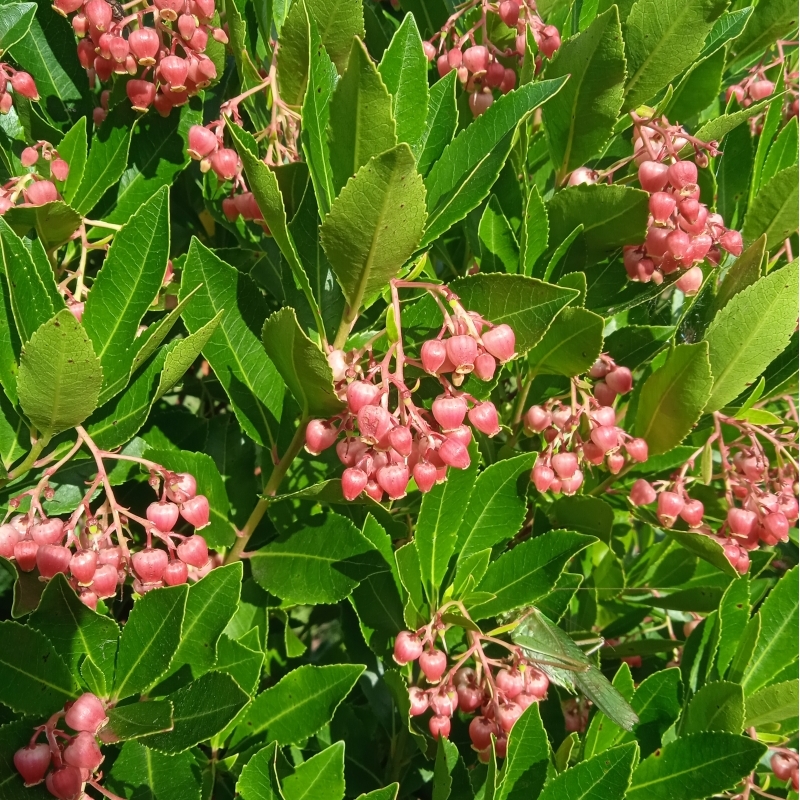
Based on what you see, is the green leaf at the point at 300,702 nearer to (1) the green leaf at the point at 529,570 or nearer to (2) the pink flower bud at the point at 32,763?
(1) the green leaf at the point at 529,570

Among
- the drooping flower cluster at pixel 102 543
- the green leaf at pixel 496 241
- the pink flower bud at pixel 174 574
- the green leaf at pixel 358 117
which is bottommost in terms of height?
the pink flower bud at pixel 174 574

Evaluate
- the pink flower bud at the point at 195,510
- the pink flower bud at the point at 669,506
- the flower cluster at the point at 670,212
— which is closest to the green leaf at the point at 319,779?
the pink flower bud at the point at 195,510

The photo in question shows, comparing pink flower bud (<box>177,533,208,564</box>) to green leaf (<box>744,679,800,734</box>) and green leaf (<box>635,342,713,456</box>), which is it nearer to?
green leaf (<box>635,342,713,456</box>)

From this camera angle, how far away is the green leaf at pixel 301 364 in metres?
1.05

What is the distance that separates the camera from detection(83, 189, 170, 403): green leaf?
1228 millimetres

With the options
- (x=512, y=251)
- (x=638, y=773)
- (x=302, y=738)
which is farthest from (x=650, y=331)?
(x=302, y=738)

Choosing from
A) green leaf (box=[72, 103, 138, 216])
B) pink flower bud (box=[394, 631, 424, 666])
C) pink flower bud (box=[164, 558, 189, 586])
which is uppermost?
green leaf (box=[72, 103, 138, 216])

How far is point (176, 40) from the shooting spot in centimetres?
143

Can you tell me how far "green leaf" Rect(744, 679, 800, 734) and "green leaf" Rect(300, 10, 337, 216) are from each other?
1.09 m

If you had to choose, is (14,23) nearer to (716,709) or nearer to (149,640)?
(149,640)

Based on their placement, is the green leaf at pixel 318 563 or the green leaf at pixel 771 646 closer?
the green leaf at pixel 318 563

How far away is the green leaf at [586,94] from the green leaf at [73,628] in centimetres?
106

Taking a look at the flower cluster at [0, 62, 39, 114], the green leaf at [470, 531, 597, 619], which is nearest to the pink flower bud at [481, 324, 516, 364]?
the green leaf at [470, 531, 597, 619]

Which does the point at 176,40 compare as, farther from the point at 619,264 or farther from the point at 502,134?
the point at 619,264
